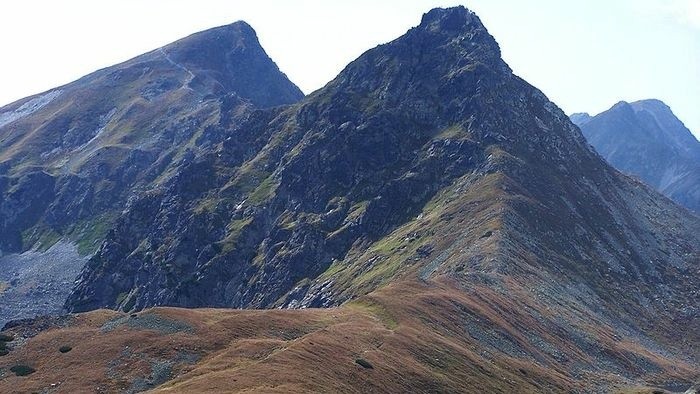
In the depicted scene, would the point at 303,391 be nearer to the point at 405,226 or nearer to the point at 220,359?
the point at 220,359

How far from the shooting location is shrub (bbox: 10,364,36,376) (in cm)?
6246

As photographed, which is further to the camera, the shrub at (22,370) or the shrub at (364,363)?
the shrub at (364,363)

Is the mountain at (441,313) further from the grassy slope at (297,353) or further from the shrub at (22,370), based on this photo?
the shrub at (22,370)

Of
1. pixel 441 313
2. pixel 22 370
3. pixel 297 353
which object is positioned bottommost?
pixel 22 370

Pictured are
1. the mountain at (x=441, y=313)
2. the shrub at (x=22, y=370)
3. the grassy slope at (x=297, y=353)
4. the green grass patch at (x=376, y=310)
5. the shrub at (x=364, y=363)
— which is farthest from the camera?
the green grass patch at (x=376, y=310)

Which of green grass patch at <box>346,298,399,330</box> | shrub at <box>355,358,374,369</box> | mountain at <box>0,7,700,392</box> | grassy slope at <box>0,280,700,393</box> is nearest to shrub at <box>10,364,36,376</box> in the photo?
grassy slope at <box>0,280,700,393</box>

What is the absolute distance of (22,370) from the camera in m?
62.9

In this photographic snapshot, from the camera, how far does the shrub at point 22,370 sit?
62.5m

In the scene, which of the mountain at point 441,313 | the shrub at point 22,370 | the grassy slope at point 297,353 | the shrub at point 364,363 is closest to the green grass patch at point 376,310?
the grassy slope at point 297,353

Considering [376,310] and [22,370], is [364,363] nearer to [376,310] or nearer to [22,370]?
Result: [376,310]

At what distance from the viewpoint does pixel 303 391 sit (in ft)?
185

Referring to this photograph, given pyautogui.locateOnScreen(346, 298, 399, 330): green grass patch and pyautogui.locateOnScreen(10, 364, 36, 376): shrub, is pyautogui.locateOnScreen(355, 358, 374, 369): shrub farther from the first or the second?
pyautogui.locateOnScreen(10, 364, 36, 376): shrub

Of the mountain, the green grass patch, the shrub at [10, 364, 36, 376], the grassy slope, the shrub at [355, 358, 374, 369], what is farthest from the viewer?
the green grass patch

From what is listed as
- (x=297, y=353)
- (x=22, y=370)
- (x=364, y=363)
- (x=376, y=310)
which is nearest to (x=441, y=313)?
(x=376, y=310)
